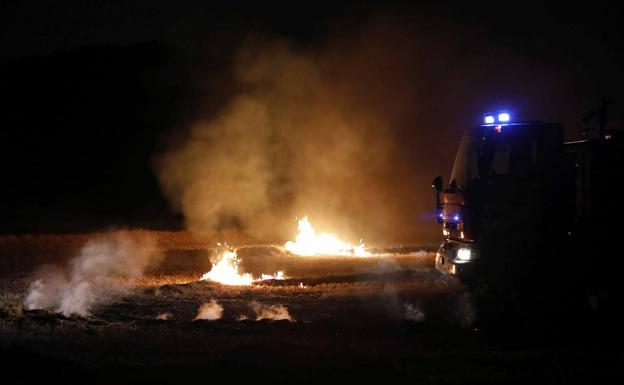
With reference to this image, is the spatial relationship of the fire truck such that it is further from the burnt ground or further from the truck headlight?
the burnt ground

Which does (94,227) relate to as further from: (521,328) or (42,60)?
(42,60)

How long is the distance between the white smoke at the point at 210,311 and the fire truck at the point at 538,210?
3772 mm

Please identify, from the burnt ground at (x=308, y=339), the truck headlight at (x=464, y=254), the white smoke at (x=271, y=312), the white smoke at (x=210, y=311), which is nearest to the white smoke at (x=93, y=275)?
the burnt ground at (x=308, y=339)

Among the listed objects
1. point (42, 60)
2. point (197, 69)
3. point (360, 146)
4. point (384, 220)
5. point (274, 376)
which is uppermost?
point (42, 60)

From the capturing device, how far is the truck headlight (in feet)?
30.9

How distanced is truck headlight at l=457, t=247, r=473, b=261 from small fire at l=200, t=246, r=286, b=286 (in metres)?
5.68

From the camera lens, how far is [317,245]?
20.7m

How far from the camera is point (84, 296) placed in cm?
1207

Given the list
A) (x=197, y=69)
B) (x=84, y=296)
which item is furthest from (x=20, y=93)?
(x=84, y=296)

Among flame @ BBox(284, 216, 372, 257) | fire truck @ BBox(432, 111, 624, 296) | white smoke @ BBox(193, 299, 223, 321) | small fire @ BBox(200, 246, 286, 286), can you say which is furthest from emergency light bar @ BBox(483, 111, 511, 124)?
flame @ BBox(284, 216, 372, 257)

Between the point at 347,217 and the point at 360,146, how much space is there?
9.46ft

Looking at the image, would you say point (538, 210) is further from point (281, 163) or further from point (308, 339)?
point (281, 163)

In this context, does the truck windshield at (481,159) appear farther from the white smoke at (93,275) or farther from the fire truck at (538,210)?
the white smoke at (93,275)

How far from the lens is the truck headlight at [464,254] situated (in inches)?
371
